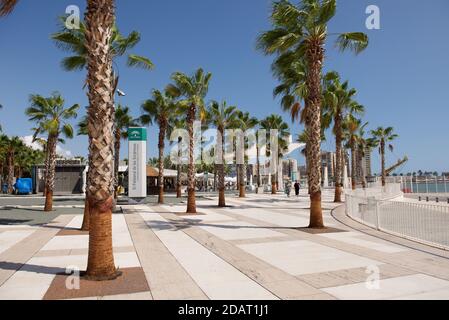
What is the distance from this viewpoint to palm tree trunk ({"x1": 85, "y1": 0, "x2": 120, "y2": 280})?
6.82 m

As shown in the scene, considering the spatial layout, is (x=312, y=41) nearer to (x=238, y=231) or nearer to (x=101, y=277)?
(x=238, y=231)

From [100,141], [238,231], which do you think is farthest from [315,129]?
[100,141]

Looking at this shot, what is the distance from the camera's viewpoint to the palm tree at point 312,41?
1323 cm

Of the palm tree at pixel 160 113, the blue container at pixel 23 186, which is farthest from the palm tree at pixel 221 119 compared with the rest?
the blue container at pixel 23 186

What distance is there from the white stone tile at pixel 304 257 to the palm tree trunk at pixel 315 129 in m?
3.22

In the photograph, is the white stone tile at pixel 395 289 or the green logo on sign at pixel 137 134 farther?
the green logo on sign at pixel 137 134

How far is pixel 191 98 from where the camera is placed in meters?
20.2

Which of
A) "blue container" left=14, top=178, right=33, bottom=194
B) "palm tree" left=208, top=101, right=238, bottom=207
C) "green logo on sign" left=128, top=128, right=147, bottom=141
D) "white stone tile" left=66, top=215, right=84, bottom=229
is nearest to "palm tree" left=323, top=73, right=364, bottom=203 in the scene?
"palm tree" left=208, top=101, right=238, bottom=207

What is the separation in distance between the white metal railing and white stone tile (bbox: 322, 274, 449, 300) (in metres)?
3.97

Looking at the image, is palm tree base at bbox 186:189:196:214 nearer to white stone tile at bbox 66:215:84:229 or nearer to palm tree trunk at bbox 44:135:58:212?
white stone tile at bbox 66:215:84:229

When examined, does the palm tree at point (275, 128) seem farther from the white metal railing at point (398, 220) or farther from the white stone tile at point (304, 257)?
the white stone tile at point (304, 257)

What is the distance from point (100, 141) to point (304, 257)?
18.2 ft
